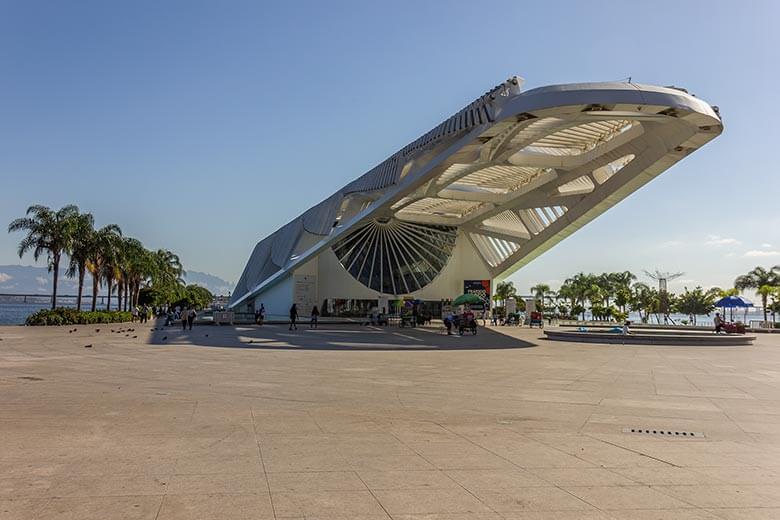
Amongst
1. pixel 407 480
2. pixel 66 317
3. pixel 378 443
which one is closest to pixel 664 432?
pixel 378 443

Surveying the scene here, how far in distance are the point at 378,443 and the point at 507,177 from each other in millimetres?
33443

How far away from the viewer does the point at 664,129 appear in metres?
27.0

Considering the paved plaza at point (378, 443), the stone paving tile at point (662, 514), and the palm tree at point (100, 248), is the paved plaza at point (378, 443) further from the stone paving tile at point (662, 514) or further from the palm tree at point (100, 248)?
the palm tree at point (100, 248)

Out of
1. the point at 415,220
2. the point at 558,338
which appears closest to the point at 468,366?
the point at 558,338

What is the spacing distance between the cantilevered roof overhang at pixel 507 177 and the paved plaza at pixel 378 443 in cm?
1320

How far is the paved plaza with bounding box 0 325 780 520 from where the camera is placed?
13.7 feet

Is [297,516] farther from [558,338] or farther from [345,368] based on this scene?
[558,338]

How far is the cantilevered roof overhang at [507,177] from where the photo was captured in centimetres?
2323

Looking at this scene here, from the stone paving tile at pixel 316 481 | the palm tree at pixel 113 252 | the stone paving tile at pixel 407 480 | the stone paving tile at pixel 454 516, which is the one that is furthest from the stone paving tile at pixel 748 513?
the palm tree at pixel 113 252

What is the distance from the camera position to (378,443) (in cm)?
612

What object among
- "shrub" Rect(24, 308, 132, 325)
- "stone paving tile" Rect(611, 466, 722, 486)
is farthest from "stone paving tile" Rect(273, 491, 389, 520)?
"shrub" Rect(24, 308, 132, 325)

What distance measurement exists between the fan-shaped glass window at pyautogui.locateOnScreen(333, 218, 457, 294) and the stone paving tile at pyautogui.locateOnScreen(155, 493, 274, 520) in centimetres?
4811

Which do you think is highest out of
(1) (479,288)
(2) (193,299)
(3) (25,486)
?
(1) (479,288)

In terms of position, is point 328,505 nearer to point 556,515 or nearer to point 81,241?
point 556,515
